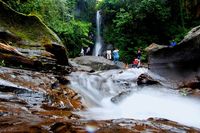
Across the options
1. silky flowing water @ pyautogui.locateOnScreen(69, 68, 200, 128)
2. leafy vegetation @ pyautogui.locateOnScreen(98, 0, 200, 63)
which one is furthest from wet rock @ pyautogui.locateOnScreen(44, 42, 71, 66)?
leafy vegetation @ pyautogui.locateOnScreen(98, 0, 200, 63)

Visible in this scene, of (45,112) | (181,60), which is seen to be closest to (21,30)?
(181,60)

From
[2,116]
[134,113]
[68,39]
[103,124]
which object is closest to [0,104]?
Answer: [2,116]

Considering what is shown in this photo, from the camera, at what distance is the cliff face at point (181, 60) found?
13828 millimetres

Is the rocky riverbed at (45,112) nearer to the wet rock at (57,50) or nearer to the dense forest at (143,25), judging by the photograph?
the wet rock at (57,50)

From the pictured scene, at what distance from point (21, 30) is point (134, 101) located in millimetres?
6296

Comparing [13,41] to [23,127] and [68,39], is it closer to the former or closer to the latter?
[23,127]

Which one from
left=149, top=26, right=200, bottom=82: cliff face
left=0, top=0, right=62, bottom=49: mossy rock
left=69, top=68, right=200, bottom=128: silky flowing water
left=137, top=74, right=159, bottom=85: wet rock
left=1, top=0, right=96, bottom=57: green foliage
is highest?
left=1, top=0, right=96, bottom=57: green foliage

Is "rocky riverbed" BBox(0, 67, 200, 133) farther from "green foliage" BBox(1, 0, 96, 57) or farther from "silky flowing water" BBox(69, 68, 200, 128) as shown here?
"green foliage" BBox(1, 0, 96, 57)

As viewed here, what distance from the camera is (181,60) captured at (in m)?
14.6

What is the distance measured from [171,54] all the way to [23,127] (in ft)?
37.3

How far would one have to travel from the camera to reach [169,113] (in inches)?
375

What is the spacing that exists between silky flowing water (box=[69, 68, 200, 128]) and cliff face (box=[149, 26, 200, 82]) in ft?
4.27

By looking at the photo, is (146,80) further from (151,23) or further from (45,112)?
(151,23)

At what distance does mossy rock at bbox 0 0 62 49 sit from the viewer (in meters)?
13.2
